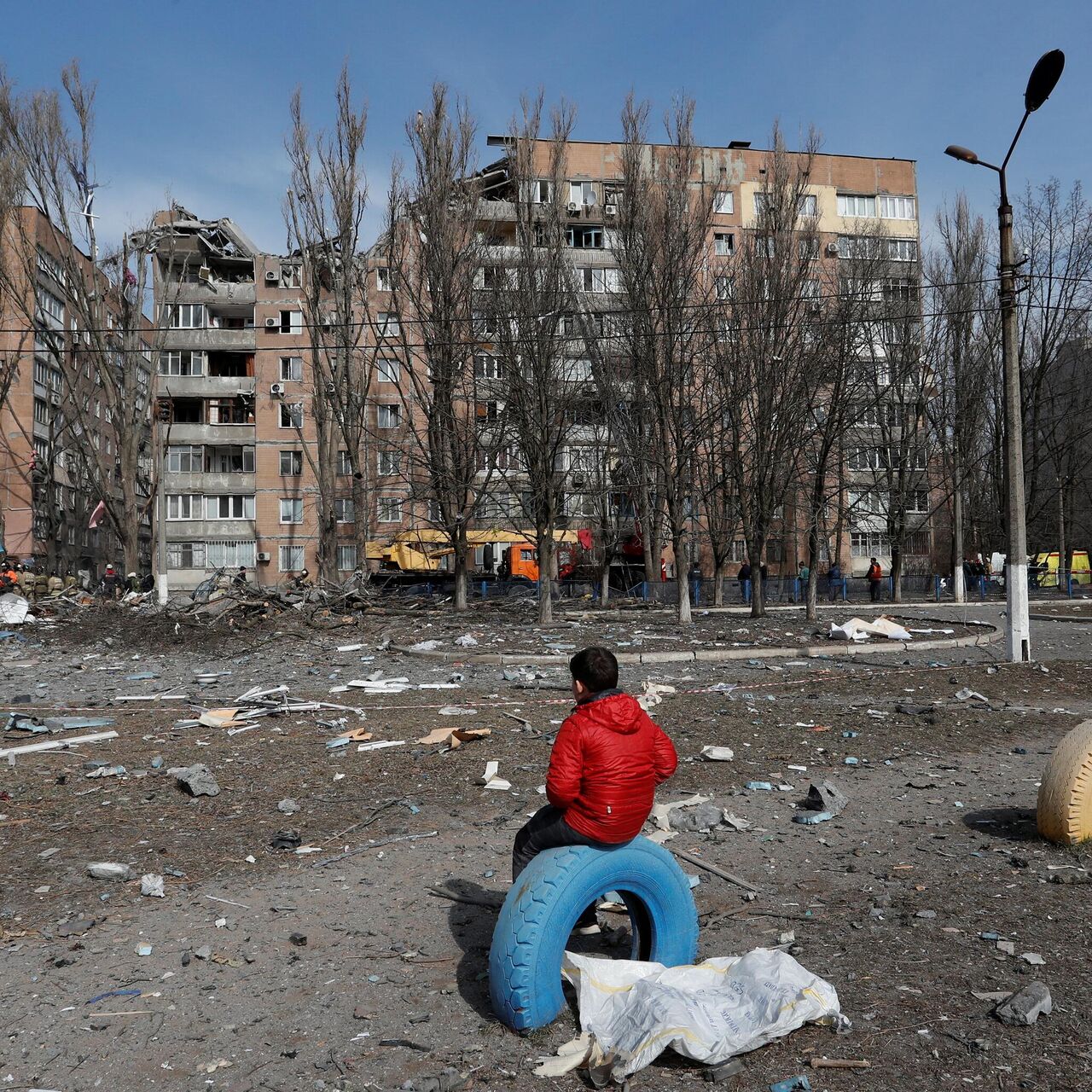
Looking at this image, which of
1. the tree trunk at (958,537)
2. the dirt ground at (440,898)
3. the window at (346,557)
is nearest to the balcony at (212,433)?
the window at (346,557)

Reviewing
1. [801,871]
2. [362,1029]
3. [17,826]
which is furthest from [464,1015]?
[17,826]

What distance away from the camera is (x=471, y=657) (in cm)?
1612

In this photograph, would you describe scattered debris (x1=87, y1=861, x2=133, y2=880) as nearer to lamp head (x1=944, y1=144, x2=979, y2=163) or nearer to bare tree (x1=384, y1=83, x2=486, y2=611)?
lamp head (x1=944, y1=144, x2=979, y2=163)

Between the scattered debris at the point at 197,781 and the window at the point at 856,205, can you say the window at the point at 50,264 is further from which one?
the window at the point at 856,205

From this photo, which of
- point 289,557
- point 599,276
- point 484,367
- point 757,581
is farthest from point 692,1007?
point 289,557

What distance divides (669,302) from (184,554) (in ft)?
110

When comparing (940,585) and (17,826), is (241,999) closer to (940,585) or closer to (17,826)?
(17,826)

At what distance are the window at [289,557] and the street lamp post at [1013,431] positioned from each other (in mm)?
40211

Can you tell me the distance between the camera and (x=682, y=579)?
2323 cm

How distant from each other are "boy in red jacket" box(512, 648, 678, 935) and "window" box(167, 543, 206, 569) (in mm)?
48690

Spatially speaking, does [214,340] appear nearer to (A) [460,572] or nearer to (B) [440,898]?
(A) [460,572]

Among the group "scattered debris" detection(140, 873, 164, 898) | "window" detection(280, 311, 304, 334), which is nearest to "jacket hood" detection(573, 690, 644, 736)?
"scattered debris" detection(140, 873, 164, 898)

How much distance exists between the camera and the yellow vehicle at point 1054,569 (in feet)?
134

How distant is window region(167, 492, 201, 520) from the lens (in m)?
49.9
